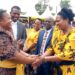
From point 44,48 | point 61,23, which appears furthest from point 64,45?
point 44,48

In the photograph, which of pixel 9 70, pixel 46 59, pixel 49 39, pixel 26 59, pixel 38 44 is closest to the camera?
pixel 26 59

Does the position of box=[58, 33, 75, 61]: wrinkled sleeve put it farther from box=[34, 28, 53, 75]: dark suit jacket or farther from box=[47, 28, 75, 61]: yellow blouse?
box=[34, 28, 53, 75]: dark suit jacket

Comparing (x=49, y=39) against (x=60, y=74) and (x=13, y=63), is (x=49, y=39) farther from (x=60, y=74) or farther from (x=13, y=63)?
(x=13, y=63)

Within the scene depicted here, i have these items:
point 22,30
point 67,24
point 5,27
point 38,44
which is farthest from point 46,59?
point 22,30

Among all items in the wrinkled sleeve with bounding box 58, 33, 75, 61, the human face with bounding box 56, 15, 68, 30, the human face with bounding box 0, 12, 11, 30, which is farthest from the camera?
the human face with bounding box 56, 15, 68, 30

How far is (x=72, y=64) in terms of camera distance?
16.7ft

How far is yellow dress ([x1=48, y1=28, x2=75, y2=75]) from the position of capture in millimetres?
4898

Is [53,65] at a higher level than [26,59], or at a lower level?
lower

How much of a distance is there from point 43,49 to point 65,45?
1.21 metres

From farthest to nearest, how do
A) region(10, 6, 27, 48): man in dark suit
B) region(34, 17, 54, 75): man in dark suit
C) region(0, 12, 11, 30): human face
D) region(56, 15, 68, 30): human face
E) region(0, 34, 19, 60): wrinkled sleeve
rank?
region(10, 6, 27, 48): man in dark suit, region(34, 17, 54, 75): man in dark suit, region(56, 15, 68, 30): human face, region(0, 12, 11, 30): human face, region(0, 34, 19, 60): wrinkled sleeve

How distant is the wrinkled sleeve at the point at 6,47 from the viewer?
13.5 feet

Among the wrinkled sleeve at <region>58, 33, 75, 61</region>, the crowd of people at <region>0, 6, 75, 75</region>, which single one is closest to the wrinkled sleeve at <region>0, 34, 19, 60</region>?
the crowd of people at <region>0, 6, 75, 75</region>

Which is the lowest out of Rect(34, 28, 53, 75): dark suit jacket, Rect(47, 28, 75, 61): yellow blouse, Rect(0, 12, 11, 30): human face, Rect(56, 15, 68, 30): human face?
Rect(34, 28, 53, 75): dark suit jacket

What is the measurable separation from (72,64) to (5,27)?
1.33 meters
